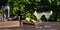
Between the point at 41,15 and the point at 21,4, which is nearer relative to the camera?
the point at 41,15

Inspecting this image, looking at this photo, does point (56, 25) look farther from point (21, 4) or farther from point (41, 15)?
point (21, 4)

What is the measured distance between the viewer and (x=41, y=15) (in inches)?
123

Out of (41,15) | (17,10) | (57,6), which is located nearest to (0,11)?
(17,10)

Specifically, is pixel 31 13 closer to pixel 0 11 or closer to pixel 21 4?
pixel 21 4

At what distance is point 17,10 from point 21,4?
137 millimetres

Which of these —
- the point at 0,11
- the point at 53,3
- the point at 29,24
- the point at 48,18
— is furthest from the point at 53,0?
the point at 0,11

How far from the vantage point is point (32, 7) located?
11.3ft

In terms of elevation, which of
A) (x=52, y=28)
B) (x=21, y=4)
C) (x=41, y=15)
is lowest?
(x=52, y=28)

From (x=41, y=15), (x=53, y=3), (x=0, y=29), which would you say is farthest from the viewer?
(x=53, y=3)

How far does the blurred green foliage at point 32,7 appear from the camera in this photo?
3357 millimetres

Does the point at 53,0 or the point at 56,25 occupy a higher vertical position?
the point at 53,0

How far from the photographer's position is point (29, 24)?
2.77 metres

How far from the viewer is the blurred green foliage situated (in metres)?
3.36

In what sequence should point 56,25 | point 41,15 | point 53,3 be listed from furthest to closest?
1. point 53,3
2. point 41,15
3. point 56,25
